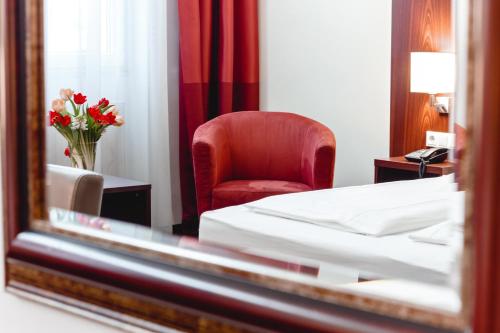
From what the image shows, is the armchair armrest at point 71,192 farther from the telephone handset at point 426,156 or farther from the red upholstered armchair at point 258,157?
the telephone handset at point 426,156

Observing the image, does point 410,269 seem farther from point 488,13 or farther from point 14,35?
point 14,35

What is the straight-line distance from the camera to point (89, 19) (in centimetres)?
64

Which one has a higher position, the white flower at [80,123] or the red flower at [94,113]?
the red flower at [94,113]

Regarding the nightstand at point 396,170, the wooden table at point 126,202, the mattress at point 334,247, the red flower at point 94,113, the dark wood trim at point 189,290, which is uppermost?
the red flower at point 94,113

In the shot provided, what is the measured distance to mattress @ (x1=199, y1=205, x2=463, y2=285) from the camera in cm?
38

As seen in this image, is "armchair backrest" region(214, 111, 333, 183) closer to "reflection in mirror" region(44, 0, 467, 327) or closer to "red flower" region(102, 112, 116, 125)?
"reflection in mirror" region(44, 0, 467, 327)

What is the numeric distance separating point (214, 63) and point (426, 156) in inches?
15.0

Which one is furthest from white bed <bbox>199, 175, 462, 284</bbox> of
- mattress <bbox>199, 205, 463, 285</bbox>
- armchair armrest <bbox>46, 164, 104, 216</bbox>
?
armchair armrest <bbox>46, 164, 104, 216</bbox>

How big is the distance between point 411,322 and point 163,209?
216mm

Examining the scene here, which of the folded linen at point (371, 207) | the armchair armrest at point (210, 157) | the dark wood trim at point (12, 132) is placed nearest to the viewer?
the folded linen at point (371, 207)

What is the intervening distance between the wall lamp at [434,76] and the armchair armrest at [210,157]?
23 centimetres

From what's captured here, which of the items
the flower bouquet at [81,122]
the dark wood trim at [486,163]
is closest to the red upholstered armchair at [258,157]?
the flower bouquet at [81,122]

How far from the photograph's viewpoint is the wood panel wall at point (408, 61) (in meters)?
0.46

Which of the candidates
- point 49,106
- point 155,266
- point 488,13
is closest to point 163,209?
point 155,266
